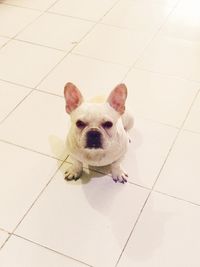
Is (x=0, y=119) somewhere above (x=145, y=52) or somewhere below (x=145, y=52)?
above

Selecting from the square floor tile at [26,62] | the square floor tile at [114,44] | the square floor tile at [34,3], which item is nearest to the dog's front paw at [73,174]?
the square floor tile at [26,62]

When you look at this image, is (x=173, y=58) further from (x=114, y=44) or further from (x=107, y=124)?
(x=107, y=124)

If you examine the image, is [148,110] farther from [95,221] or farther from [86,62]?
[95,221]

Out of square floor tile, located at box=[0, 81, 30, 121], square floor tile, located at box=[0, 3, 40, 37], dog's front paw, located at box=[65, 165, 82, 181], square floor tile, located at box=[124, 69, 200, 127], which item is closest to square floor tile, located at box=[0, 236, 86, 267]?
dog's front paw, located at box=[65, 165, 82, 181]

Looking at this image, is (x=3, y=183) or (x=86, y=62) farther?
(x=86, y=62)

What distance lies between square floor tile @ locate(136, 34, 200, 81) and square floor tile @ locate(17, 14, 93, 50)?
412 mm

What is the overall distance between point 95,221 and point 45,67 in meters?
0.98

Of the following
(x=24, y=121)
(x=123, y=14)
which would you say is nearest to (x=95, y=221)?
(x=24, y=121)

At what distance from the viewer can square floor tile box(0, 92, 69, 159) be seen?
1668 mm

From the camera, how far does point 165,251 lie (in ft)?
4.30

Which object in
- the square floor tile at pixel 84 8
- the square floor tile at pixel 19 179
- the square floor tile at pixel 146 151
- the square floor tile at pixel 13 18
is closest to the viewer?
the square floor tile at pixel 19 179

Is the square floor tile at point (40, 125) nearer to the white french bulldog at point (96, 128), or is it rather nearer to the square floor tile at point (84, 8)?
the white french bulldog at point (96, 128)

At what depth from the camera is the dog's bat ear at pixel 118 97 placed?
128 centimetres

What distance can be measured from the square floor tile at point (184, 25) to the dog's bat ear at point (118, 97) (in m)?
1.14
